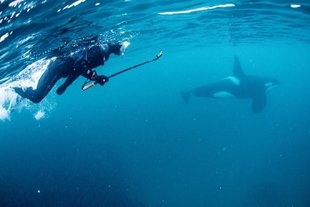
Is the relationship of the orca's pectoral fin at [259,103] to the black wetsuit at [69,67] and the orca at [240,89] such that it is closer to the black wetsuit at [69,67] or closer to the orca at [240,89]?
the orca at [240,89]

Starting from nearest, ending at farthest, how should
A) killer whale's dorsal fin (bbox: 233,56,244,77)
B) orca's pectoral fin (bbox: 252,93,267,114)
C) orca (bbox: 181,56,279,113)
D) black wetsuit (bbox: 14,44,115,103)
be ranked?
black wetsuit (bbox: 14,44,115,103), orca (bbox: 181,56,279,113), orca's pectoral fin (bbox: 252,93,267,114), killer whale's dorsal fin (bbox: 233,56,244,77)

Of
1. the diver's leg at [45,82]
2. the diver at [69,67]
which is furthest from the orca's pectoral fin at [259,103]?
the diver's leg at [45,82]

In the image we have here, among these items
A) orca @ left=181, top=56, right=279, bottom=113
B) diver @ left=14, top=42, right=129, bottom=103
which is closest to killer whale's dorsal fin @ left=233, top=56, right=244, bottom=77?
orca @ left=181, top=56, right=279, bottom=113

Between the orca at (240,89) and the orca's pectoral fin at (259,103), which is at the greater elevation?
the orca at (240,89)

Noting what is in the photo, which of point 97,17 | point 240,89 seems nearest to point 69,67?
point 97,17

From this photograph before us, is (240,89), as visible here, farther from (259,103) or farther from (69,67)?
(69,67)

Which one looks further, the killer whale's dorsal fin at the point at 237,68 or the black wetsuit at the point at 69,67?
the killer whale's dorsal fin at the point at 237,68

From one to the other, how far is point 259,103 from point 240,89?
2.18 m

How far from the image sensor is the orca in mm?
24391

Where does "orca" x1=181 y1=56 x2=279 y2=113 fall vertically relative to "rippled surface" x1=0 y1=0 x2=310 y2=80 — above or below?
below

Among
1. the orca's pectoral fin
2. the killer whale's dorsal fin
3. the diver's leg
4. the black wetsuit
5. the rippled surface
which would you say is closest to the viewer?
the black wetsuit

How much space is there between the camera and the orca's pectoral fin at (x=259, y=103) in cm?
2453

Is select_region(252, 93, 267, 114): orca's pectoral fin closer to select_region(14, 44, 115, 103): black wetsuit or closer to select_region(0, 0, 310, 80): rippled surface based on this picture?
select_region(0, 0, 310, 80): rippled surface

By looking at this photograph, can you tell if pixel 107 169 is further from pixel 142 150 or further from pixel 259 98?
pixel 259 98
